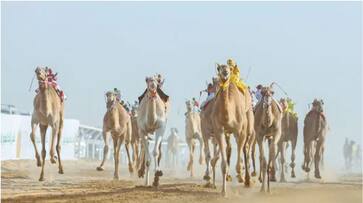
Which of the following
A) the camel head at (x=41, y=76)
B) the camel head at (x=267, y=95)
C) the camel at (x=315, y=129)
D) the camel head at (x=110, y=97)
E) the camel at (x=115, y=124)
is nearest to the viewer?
the camel head at (x=267, y=95)

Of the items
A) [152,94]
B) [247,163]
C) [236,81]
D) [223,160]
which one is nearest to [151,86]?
[152,94]

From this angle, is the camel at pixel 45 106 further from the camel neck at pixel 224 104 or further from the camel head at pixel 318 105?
the camel head at pixel 318 105

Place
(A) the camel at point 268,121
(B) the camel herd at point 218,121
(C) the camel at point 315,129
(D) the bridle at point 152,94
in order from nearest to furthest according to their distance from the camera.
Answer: (B) the camel herd at point 218,121 < (A) the camel at point 268,121 < (D) the bridle at point 152,94 < (C) the camel at point 315,129

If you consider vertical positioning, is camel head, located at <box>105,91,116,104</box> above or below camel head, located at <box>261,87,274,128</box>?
above

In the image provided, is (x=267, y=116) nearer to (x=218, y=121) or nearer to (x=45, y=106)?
(x=218, y=121)

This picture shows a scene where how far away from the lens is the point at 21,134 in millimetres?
36812

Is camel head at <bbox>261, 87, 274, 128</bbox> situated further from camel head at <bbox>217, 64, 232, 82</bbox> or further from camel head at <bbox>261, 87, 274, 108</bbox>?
camel head at <bbox>217, 64, 232, 82</bbox>

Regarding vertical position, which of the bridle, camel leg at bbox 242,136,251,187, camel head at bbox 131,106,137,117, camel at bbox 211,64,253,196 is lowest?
camel leg at bbox 242,136,251,187

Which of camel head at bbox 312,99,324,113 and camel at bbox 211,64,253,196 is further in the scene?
camel head at bbox 312,99,324,113

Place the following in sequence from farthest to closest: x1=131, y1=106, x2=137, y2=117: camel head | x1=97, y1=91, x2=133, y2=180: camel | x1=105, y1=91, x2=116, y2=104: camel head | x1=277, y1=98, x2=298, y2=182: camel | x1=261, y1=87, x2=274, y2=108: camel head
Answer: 1. x1=131, y1=106, x2=137, y2=117: camel head
2. x1=277, y1=98, x2=298, y2=182: camel
3. x1=105, y1=91, x2=116, y2=104: camel head
4. x1=97, y1=91, x2=133, y2=180: camel
5. x1=261, y1=87, x2=274, y2=108: camel head

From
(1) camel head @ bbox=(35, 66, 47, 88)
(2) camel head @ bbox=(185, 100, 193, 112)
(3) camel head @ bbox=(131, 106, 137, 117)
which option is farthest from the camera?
(2) camel head @ bbox=(185, 100, 193, 112)

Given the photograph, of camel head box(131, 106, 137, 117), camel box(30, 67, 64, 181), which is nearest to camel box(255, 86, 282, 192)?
camel box(30, 67, 64, 181)

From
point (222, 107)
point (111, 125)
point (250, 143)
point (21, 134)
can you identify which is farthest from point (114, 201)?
point (21, 134)

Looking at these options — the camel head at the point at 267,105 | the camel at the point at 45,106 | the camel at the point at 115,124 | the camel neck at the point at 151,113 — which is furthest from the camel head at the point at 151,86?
the camel at the point at 115,124
